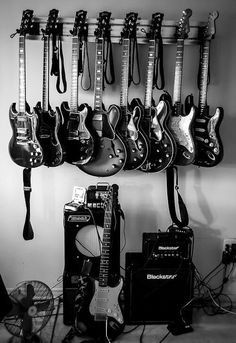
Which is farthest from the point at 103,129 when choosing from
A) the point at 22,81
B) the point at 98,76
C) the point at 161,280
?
the point at 161,280

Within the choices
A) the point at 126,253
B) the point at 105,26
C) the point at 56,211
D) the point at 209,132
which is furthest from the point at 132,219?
the point at 105,26

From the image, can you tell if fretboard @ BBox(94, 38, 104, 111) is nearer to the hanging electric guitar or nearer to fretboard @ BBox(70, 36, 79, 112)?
fretboard @ BBox(70, 36, 79, 112)

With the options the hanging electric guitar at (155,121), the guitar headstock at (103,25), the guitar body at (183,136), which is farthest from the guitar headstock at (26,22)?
the guitar body at (183,136)

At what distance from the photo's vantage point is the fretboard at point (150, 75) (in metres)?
2.13

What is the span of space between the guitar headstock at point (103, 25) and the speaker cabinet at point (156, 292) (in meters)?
1.33

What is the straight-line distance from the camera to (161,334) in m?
2.21

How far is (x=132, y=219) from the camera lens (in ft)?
8.23

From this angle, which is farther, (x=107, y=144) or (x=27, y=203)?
(x=27, y=203)

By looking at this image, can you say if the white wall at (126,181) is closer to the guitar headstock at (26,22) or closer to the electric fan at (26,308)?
the guitar headstock at (26,22)

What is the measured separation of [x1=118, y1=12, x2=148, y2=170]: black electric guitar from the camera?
2.12m

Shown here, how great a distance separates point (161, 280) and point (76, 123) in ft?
3.40

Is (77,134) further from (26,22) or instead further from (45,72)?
(26,22)

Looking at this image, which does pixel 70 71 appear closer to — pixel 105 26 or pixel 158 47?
pixel 105 26

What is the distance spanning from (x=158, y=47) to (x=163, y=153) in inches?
24.3
